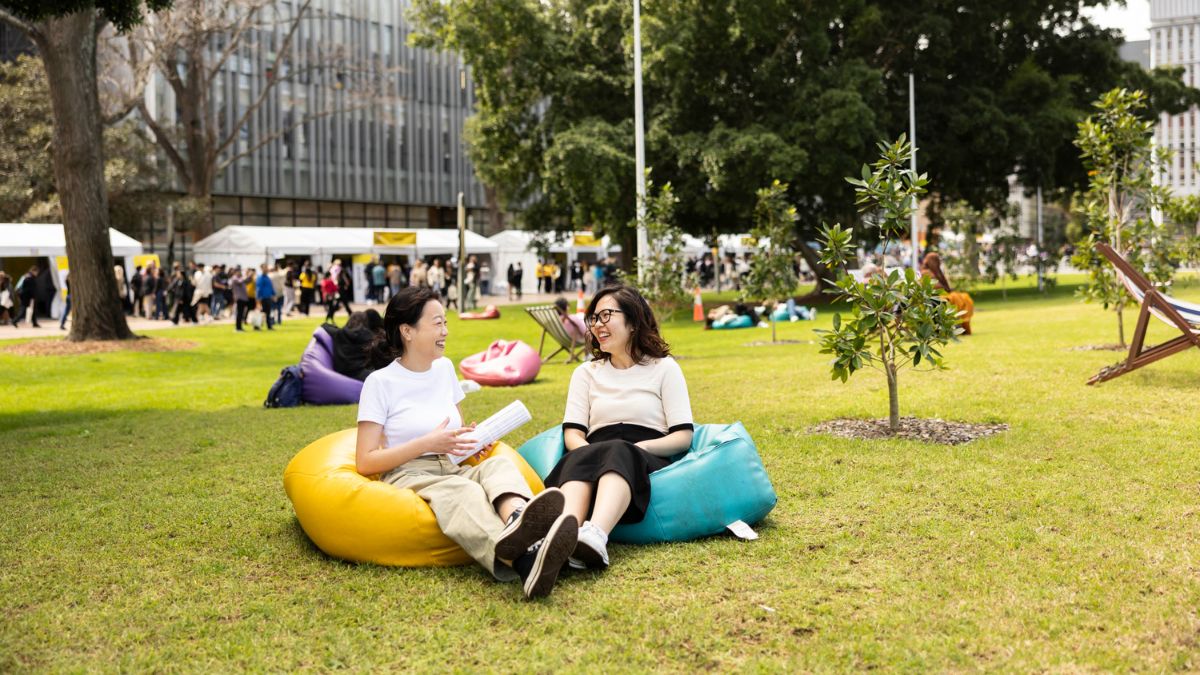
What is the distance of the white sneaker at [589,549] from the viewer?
16.0ft

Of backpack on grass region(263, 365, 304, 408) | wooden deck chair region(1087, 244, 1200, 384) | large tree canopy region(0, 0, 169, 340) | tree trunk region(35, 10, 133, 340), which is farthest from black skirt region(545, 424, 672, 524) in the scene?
tree trunk region(35, 10, 133, 340)

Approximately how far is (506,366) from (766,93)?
18.9m

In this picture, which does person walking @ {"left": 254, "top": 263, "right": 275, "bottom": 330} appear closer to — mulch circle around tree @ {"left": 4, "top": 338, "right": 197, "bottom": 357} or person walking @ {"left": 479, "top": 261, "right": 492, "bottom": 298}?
mulch circle around tree @ {"left": 4, "top": 338, "right": 197, "bottom": 357}

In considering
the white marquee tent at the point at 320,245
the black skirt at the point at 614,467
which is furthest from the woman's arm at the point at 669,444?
the white marquee tent at the point at 320,245

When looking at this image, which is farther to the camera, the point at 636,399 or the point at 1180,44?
the point at 1180,44

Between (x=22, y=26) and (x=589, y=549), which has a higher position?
(x=22, y=26)

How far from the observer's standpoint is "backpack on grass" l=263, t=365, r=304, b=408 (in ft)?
39.5

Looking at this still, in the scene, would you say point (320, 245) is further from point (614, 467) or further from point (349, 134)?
point (614, 467)

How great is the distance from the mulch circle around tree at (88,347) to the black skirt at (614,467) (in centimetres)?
1611

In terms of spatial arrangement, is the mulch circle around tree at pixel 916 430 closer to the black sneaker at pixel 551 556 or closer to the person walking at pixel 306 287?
the black sneaker at pixel 551 556

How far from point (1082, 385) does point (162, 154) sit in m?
45.6

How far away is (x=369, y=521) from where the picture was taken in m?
5.27

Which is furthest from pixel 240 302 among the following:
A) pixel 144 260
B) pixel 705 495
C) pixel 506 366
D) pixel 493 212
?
pixel 493 212

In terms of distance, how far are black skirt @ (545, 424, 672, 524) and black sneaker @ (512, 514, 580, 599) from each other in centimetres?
68
